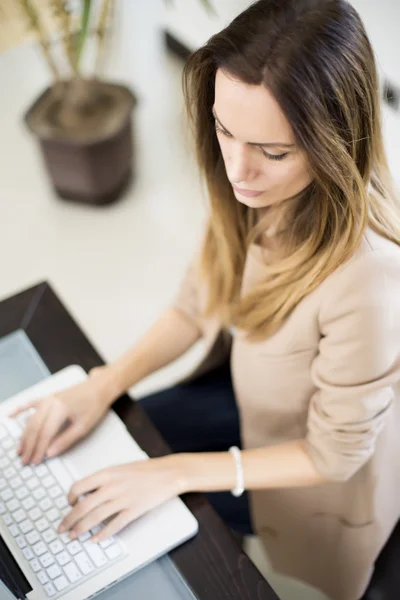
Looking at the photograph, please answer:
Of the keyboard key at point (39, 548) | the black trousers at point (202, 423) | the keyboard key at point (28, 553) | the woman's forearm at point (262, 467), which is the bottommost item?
the black trousers at point (202, 423)

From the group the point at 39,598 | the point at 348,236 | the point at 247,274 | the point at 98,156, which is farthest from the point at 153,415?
the point at 98,156

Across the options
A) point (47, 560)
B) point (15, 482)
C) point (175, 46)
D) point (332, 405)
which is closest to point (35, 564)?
point (47, 560)

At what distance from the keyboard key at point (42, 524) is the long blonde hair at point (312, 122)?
0.38 meters

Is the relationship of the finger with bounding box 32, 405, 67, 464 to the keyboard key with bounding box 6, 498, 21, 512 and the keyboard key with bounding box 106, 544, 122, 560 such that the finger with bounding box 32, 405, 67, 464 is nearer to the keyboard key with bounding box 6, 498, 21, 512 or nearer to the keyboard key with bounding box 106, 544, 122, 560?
the keyboard key with bounding box 6, 498, 21, 512

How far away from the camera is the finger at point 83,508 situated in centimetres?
83

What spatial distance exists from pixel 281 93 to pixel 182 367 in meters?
1.27

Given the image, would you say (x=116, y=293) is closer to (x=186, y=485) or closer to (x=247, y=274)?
(x=247, y=274)

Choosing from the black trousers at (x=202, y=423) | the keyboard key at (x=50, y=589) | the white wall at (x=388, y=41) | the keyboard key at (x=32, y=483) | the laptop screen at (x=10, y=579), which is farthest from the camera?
the white wall at (x=388, y=41)

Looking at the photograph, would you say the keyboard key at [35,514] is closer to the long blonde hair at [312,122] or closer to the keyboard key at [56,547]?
the keyboard key at [56,547]

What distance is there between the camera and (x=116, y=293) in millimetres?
2041

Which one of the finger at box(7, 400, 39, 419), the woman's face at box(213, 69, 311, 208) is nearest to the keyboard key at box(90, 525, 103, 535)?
the finger at box(7, 400, 39, 419)

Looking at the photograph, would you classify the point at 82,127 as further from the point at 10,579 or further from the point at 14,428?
the point at 10,579

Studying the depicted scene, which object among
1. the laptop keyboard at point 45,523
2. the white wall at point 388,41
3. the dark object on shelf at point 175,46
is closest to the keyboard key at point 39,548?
the laptop keyboard at point 45,523

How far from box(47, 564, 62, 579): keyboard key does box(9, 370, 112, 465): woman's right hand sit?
15 cm
